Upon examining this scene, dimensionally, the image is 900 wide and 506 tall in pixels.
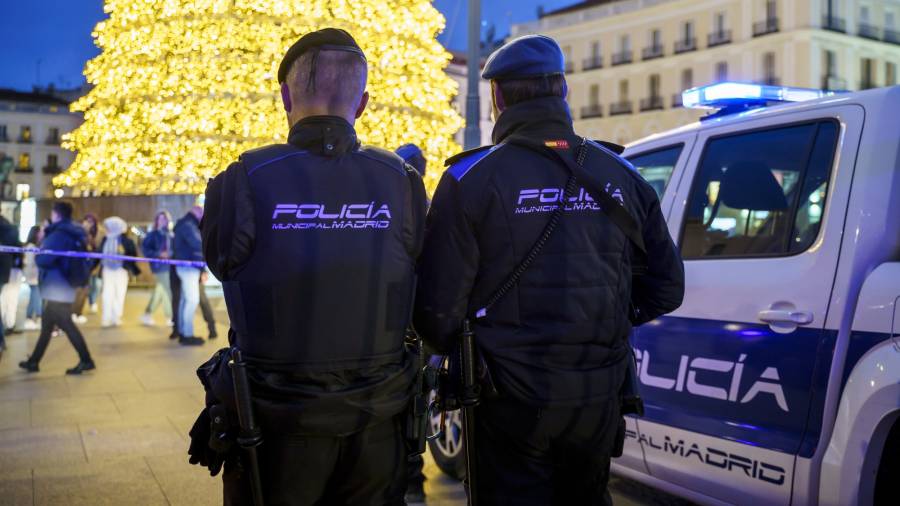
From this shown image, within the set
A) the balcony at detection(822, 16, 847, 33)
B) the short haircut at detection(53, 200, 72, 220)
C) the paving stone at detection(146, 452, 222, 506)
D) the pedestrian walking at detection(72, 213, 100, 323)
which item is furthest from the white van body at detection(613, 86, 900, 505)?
the balcony at detection(822, 16, 847, 33)

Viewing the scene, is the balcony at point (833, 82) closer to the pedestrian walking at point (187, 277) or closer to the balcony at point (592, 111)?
the balcony at point (592, 111)

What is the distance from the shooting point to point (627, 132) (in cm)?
6209

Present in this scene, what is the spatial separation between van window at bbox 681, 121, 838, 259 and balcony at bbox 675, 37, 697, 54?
189 feet

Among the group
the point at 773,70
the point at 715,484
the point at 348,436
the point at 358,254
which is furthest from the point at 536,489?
the point at 773,70

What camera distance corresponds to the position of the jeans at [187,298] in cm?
1216

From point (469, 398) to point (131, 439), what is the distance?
4504 millimetres

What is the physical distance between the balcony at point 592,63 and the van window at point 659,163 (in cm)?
6109

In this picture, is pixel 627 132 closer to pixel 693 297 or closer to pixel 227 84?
pixel 227 84

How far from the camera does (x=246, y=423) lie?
2.23 metres

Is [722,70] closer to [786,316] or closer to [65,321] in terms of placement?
[65,321]

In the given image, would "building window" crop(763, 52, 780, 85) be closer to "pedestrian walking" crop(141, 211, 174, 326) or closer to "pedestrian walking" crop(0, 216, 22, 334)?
"pedestrian walking" crop(141, 211, 174, 326)

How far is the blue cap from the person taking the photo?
2.70 meters

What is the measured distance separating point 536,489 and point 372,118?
15546 millimetres

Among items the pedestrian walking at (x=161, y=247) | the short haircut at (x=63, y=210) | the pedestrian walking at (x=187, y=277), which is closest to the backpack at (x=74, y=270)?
the short haircut at (x=63, y=210)
